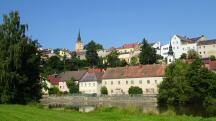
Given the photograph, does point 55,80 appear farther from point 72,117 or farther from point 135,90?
point 72,117

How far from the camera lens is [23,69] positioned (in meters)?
49.3

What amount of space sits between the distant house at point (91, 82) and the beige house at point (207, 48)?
37.3 meters

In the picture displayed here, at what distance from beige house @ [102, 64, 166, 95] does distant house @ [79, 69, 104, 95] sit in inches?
103

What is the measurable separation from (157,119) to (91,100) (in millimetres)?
58953

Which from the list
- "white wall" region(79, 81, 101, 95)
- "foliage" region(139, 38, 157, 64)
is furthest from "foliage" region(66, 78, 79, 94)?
"foliage" region(139, 38, 157, 64)

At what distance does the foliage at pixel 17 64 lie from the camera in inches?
1844

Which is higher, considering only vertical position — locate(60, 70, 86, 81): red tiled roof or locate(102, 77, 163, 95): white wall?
locate(60, 70, 86, 81): red tiled roof

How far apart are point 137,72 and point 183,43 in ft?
144

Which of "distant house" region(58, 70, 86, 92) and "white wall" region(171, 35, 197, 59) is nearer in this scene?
"distant house" region(58, 70, 86, 92)

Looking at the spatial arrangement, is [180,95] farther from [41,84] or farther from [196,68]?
[41,84]

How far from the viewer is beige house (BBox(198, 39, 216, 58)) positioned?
136350mm

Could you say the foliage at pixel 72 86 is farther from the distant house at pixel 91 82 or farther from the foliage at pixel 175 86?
the foliage at pixel 175 86

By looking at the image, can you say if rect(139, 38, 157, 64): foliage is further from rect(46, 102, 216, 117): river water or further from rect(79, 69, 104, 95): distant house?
rect(46, 102, 216, 117): river water

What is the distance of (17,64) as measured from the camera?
47500mm
